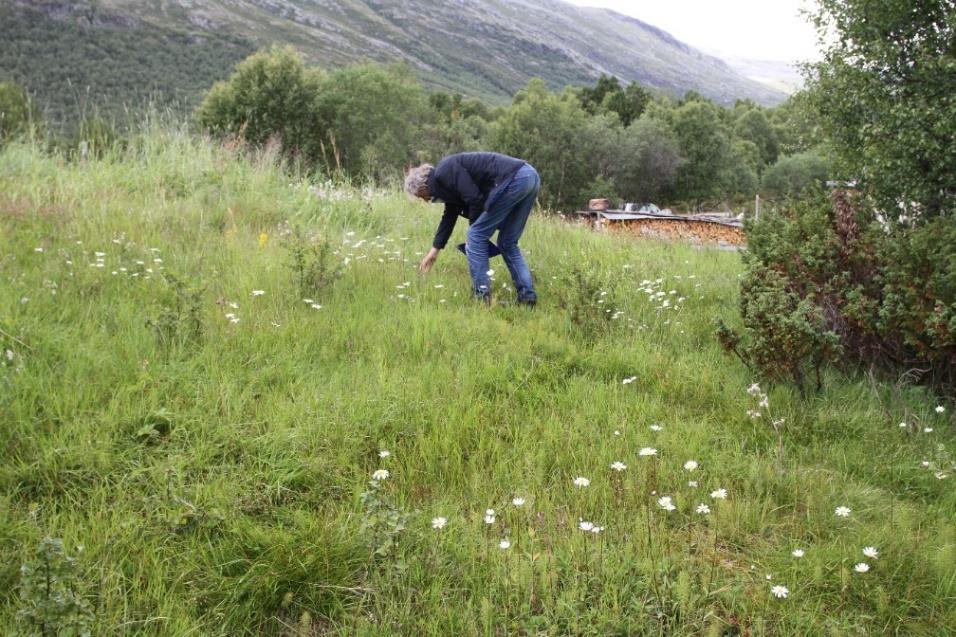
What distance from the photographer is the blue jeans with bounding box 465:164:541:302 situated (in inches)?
236

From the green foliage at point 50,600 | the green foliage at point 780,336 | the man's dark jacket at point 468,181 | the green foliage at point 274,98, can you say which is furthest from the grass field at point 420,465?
the green foliage at point 274,98

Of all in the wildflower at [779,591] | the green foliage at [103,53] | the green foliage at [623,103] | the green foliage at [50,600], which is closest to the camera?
the green foliage at [50,600]

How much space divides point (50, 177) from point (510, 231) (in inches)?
228

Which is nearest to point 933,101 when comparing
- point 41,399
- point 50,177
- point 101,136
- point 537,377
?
point 537,377

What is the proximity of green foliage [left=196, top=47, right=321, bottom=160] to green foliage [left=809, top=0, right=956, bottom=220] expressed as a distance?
1927 inches

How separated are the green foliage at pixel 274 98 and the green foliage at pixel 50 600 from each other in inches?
A: 2107

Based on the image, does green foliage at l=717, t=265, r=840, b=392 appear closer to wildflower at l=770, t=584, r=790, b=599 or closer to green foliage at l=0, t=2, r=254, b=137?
wildflower at l=770, t=584, r=790, b=599

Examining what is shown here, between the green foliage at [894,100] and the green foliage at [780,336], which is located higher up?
the green foliage at [894,100]

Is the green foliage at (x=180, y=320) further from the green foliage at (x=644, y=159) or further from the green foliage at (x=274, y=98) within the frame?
the green foliage at (x=644, y=159)

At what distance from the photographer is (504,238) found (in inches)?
245

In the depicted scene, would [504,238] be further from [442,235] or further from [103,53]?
[103,53]

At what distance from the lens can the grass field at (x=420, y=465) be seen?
234 centimetres

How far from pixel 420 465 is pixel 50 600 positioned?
1.66m

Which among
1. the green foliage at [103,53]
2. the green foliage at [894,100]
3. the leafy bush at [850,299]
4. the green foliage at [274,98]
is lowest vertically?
the green foliage at [103,53]
